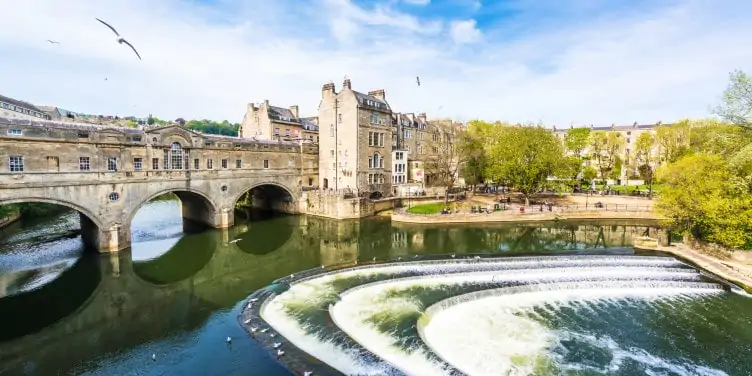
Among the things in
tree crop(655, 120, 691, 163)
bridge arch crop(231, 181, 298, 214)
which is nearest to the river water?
bridge arch crop(231, 181, 298, 214)

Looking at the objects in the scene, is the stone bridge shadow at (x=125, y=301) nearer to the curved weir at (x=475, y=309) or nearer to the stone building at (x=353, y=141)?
the curved weir at (x=475, y=309)

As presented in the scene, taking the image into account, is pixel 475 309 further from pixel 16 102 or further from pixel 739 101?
pixel 16 102

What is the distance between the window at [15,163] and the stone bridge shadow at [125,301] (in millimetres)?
7397

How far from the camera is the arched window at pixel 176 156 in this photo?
3481cm

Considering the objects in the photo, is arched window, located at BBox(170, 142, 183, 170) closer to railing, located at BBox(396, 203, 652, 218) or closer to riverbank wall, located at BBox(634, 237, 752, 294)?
railing, located at BBox(396, 203, 652, 218)

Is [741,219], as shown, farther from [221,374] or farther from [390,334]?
[221,374]

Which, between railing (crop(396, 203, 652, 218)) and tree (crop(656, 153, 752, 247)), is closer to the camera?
Answer: tree (crop(656, 153, 752, 247))

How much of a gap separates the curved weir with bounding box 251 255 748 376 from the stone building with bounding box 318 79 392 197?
25.2m

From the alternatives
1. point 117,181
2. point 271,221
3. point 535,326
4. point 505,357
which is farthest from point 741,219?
point 117,181

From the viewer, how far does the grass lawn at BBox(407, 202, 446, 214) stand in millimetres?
45881

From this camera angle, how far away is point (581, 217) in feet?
151

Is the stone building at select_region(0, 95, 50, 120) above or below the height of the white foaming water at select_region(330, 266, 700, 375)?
above

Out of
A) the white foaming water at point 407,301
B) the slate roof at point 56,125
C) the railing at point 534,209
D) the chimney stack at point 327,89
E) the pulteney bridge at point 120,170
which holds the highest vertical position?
the chimney stack at point 327,89

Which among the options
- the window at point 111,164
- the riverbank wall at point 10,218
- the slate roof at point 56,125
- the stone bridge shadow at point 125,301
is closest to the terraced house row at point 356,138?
the stone bridge shadow at point 125,301
